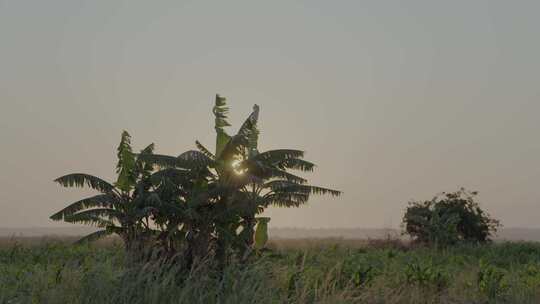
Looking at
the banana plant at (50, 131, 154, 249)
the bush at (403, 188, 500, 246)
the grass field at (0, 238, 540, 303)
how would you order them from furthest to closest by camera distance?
the bush at (403, 188, 500, 246)
the banana plant at (50, 131, 154, 249)
the grass field at (0, 238, 540, 303)

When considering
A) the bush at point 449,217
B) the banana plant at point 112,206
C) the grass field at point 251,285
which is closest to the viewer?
the grass field at point 251,285

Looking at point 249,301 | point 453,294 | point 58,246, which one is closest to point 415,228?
point 58,246

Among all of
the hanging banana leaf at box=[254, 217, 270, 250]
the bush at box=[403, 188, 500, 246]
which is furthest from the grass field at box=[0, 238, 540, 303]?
the bush at box=[403, 188, 500, 246]

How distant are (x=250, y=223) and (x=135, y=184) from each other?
392 centimetres

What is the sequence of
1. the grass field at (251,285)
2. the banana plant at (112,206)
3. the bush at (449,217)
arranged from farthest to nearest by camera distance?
the bush at (449,217) → the banana plant at (112,206) → the grass field at (251,285)

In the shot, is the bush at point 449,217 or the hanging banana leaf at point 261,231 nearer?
the hanging banana leaf at point 261,231

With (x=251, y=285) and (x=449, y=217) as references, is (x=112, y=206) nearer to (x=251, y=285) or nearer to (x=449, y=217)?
(x=251, y=285)

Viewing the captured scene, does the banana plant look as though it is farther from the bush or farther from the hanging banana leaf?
the bush

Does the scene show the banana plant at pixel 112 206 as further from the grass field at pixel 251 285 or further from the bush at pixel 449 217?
the bush at pixel 449 217

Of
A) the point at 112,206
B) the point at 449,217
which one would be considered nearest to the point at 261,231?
the point at 112,206

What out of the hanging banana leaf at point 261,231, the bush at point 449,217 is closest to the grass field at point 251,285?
the hanging banana leaf at point 261,231

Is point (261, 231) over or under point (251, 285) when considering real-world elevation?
over

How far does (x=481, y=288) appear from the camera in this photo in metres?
16.2

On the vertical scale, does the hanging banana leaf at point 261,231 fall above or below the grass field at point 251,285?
above
